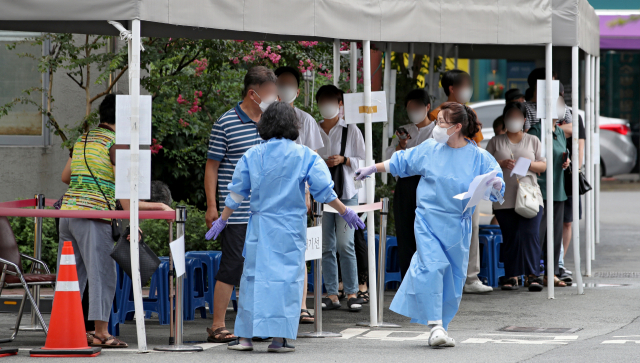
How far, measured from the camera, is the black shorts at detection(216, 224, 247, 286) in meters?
6.17

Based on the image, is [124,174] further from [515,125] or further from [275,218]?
[515,125]

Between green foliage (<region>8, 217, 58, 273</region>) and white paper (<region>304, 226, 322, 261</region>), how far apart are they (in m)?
4.27

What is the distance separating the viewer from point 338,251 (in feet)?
25.6

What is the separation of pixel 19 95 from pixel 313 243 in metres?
6.48

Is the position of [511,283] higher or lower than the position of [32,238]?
lower

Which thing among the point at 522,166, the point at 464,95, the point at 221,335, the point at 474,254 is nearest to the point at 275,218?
the point at 221,335

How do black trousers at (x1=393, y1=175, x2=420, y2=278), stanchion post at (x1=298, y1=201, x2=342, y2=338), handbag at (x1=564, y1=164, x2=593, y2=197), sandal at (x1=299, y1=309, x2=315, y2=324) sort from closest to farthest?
stanchion post at (x1=298, y1=201, x2=342, y2=338) < black trousers at (x1=393, y1=175, x2=420, y2=278) < sandal at (x1=299, y1=309, x2=315, y2=324) < handbag at (x1=564, y1=164, x2=593, y2=197)

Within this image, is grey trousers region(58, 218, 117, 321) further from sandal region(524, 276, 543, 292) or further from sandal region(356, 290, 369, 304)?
sandal region(524, 276, 543, 292)

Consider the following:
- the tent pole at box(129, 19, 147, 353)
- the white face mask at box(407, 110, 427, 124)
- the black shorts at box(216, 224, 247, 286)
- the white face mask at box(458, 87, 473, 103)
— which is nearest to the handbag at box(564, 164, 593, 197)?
the white face mask at box(458, 87, 473, 103)

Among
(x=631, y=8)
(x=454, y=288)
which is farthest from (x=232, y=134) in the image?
(x=631, y=8)

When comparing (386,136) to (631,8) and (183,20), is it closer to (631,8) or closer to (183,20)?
(183,20)

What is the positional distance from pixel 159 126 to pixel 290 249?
5.18 m

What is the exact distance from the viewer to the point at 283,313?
567cm

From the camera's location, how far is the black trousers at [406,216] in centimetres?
714
